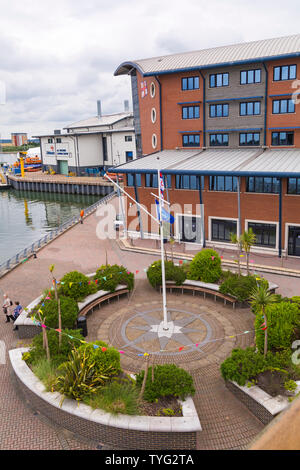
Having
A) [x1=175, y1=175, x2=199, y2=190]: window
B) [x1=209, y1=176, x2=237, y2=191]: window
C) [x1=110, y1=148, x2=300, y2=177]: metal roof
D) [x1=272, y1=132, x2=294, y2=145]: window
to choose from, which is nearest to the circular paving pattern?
[x1=110, y1=148, x2=300, y2=177]: metal roof

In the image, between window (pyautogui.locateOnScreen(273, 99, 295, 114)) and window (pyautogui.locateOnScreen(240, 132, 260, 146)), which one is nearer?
window (pyautogui.locateOnScreen(273, 99, 295, 114))

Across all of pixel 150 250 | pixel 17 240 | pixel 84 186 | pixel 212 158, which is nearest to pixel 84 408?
pixel 150 250

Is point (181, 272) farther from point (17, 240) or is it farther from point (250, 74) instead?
point (17, 240)

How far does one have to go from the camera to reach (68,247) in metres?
34.4

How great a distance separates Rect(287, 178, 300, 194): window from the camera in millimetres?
28391

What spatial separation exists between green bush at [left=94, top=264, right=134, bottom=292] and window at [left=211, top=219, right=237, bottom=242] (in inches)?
502

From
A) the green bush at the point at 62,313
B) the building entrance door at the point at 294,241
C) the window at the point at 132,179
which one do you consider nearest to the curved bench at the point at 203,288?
the green bush at the point at 62,313

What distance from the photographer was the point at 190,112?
125ft

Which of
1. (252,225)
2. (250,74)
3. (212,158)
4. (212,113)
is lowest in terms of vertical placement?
(252,225)

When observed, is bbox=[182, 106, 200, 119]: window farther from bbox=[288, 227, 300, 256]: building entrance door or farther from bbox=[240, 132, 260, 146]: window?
bbox=[288, 227, 300, 256]: building entrance door

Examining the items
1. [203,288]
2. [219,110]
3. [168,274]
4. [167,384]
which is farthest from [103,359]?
[219,110]
